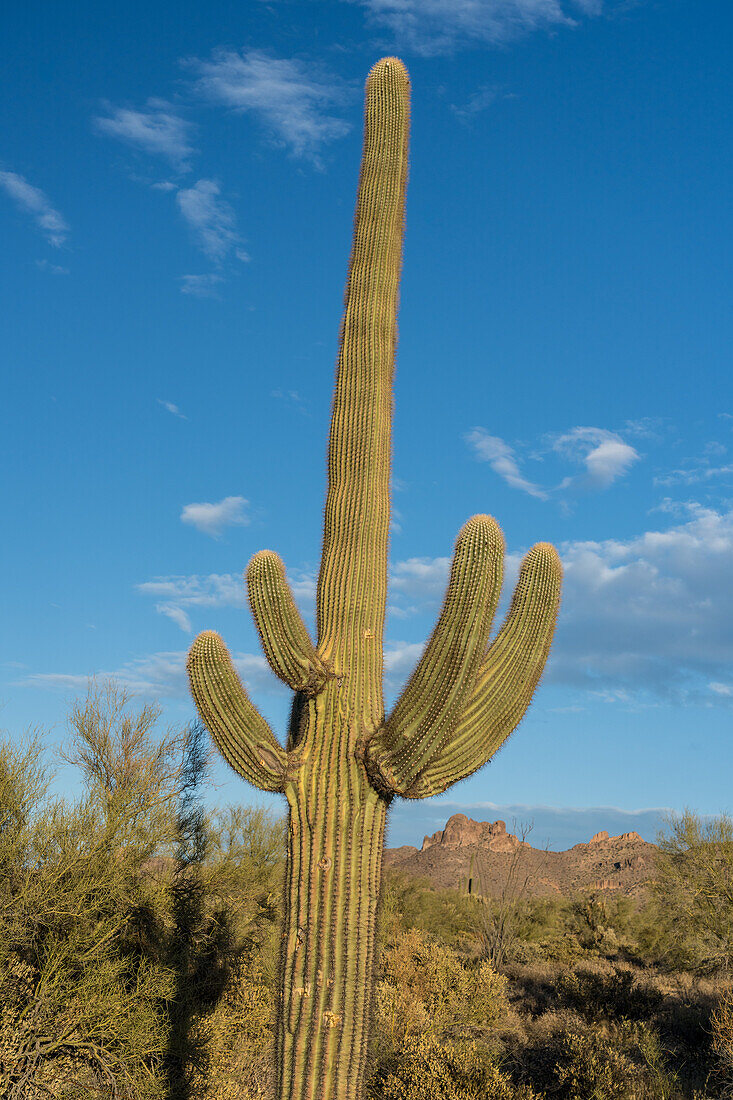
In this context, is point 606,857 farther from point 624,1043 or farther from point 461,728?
point 461,728

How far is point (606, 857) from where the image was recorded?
145ft

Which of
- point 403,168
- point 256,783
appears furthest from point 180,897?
point 403,168

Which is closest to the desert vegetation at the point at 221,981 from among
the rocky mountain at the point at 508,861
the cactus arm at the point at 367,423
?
the cactus arm at the point at 367,423

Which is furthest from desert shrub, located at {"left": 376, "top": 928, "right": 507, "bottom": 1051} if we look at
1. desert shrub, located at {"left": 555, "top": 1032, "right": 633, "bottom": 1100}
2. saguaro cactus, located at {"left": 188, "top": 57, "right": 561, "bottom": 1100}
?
saguaro cactus, located at {"left": 188, "top": 57, "right": 561, "bottom": 1100}

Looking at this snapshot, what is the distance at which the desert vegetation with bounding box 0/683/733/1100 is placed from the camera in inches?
337

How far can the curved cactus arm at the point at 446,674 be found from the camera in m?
4.41

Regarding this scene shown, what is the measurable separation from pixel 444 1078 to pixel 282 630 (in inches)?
218

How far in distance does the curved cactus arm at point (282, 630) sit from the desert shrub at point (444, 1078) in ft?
16.4

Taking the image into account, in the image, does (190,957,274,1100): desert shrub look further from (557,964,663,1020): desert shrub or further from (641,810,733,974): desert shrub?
(641,810,733,974): desert shrub

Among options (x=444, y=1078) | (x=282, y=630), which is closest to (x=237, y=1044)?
(x=444, y=1078)

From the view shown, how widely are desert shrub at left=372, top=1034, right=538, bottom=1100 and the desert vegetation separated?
0.9 inches

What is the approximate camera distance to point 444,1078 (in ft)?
25.3

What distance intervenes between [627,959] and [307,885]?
2018 cm

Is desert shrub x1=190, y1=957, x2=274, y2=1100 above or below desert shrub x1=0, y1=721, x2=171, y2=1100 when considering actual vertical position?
below
